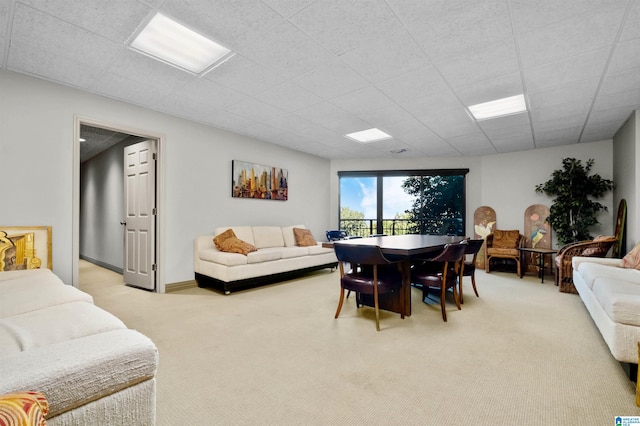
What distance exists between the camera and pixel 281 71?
Answer: 3.00 metres

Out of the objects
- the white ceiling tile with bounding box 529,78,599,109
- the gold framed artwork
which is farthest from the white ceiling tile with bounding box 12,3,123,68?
the white ceiling tile with bounding box 529,78,599,109

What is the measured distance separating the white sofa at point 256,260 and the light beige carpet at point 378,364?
491mm

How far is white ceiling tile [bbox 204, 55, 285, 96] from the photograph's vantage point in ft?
9.45

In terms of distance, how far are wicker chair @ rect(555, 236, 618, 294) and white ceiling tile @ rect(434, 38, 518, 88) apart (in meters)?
2.81

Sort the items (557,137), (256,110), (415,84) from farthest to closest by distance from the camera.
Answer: (557,137) → (256,110) → (415,84)

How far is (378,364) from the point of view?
2168 millimetres

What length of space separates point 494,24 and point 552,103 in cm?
220

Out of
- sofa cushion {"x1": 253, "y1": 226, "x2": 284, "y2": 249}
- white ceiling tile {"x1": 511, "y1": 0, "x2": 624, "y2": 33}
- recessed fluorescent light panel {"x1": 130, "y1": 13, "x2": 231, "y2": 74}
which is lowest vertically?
sofa cushion {"x1": 253, "y1": 226, "x2": 284, "y2": 249}

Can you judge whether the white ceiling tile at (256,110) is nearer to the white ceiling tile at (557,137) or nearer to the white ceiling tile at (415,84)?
the white ceiling tile at (415,84)

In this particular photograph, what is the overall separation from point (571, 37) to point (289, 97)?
270 cm

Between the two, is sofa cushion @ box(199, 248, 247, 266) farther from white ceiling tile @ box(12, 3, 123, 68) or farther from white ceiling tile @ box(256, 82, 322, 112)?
white ceiling tile @ box(12, 3, 123, 68)

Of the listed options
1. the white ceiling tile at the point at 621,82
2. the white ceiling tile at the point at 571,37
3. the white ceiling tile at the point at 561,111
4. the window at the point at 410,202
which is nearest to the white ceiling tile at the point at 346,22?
the white ceiling tile at the point at 571,37

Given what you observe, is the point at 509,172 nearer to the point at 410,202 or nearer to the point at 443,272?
the point at 410,202

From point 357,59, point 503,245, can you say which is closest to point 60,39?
point 357,59
